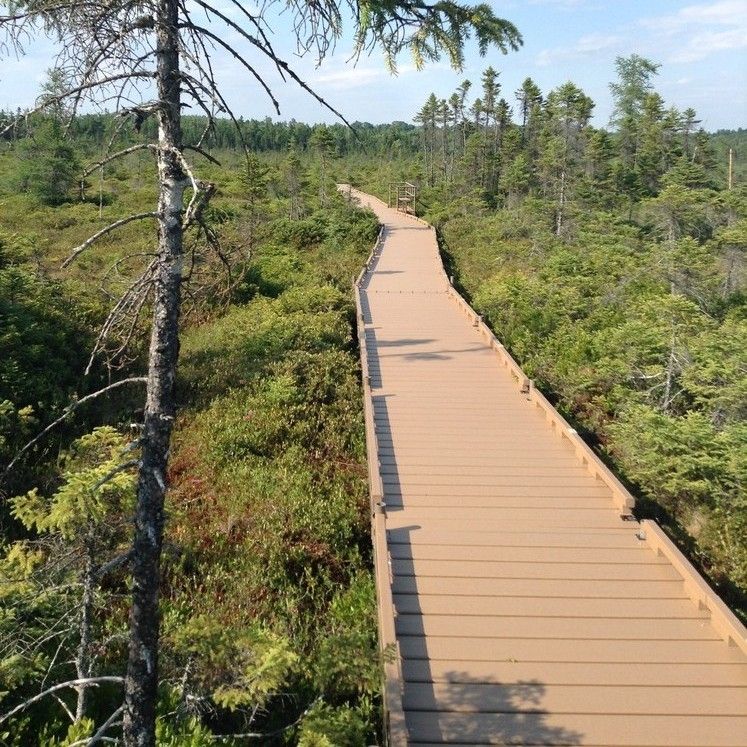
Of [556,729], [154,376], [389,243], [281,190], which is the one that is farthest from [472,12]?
[281,190]

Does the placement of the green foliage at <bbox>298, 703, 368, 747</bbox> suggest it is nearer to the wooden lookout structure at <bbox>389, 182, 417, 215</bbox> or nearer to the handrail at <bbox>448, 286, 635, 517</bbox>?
the handrail at <bbox>448, 286, 635, 517</bbox>

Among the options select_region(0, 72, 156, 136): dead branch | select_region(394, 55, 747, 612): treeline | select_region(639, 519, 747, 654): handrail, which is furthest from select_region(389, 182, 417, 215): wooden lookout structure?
select_region(0, 72, 156, 136): dead branch

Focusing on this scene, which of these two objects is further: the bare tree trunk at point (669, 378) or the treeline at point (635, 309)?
the bare tree trunk at point (669, 378)

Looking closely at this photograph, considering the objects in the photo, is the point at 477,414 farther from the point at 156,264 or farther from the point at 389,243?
the point at 389,243

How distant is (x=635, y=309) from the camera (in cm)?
1248

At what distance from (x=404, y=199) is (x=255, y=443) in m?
35.7

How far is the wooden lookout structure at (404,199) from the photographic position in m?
41.2

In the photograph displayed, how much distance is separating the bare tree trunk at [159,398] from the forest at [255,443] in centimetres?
12

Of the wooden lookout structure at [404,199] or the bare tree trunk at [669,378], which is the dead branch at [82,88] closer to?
the bare tree trunk at [669,378]

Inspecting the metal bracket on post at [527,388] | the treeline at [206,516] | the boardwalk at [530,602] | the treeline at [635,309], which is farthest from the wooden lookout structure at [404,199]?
the boardwalk at [530,602]

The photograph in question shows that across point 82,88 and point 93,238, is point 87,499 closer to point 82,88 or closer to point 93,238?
point 93,238

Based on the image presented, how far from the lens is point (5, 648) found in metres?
3.79

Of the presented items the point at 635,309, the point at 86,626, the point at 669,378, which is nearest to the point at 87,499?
the point at 86,626

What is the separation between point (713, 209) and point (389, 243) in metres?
14.7
